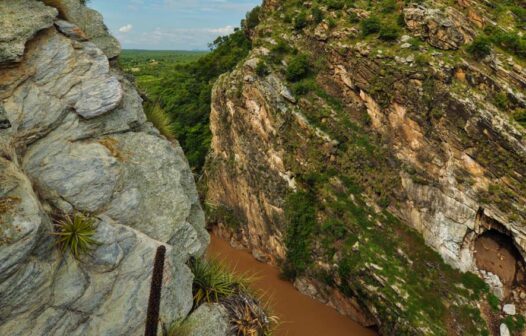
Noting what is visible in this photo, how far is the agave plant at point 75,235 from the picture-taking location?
609cm

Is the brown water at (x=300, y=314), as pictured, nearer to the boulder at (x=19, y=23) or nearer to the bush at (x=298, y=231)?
the bush at (x=298, y=231)

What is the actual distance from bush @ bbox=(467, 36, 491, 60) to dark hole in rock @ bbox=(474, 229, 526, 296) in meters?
9.36

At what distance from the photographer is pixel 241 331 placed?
768cm

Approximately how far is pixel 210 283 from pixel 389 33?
20.1 metres

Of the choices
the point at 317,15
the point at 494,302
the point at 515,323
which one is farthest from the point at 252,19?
the point at 515,323

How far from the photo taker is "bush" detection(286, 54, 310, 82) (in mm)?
25750

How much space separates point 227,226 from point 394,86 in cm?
1609

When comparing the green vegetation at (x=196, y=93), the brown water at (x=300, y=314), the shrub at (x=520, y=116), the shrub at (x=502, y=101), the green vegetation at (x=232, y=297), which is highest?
the shrub at (x=502, y=101)

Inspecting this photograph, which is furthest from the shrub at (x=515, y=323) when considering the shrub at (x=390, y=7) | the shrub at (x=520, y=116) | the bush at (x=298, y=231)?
the shrub at (x=390, y=7)

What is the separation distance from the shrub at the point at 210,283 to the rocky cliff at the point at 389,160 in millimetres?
12530

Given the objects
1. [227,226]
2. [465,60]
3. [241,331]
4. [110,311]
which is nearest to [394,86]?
[465,60]

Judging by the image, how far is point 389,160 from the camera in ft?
70.9

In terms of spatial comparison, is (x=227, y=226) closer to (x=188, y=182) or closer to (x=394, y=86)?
(x=394, y=86)

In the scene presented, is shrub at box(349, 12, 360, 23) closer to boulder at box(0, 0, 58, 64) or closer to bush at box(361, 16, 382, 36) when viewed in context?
bush at box(361, 16, 382, 36)
